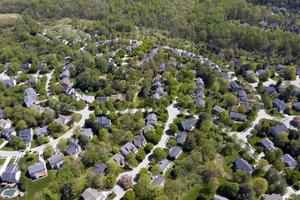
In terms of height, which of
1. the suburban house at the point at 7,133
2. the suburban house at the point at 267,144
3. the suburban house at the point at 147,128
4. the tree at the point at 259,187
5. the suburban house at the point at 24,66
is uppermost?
the tree at the point at 259,187

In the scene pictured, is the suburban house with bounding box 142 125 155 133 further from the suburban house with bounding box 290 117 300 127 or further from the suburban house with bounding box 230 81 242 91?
the suburban house with bounding box 290 117 300 127

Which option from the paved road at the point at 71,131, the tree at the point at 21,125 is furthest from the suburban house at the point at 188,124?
the tree at the point at 21,125

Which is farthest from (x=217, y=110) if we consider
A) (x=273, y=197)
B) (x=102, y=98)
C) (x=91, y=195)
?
(x=91, y=195)

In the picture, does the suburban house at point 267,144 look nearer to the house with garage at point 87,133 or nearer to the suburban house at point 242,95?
the suburban house at point 242,95

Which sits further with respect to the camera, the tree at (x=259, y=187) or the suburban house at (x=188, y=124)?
the suburban house at (x=188, y=124)

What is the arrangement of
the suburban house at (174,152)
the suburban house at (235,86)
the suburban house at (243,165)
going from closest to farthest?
the suburban house at (243,165) < the suburban house at (174,152) < the suburban house at (235,86)

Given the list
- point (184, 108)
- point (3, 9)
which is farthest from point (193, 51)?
point (3, 9)
